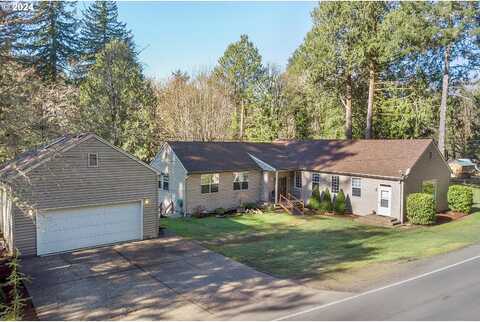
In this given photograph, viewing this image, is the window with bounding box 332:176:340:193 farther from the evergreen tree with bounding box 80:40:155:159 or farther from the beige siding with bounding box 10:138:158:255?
the evergreen tree with bounding box 80:40:155:159

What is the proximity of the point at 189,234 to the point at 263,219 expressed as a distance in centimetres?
573

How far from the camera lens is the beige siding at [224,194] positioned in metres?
24.2

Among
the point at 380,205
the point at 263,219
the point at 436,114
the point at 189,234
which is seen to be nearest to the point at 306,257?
the point at 189,234

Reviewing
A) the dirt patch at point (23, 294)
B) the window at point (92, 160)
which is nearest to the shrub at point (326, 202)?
the window at point (92, 160)

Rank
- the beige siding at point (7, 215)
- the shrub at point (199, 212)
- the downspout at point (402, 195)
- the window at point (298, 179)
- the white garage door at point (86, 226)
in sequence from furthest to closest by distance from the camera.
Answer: the window at point (298, 179) → the shrub at point (199, 212) → the downspout at point (402, 195) → the white garage door at point (86, 226) → the beige siding at point (7, 215)

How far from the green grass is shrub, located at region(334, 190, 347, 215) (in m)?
1.51

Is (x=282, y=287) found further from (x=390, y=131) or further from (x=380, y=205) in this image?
(x=390, y=131)

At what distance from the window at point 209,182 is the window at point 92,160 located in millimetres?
8856

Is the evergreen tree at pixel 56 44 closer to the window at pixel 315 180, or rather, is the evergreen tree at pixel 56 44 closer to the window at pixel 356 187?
the window at pixel 315 180

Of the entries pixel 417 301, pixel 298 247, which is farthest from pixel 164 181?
pixel 417 301

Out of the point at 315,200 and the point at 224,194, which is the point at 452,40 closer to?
the point at 315,200

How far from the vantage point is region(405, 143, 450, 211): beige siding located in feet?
74.5

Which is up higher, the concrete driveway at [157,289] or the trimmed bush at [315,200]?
the trimmed bush at [315,200]

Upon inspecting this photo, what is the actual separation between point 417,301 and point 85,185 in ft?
44.2
